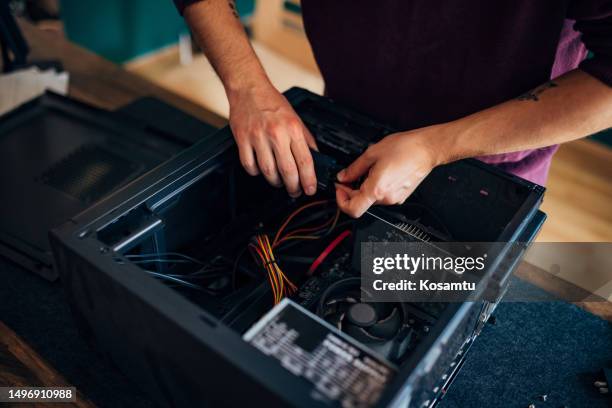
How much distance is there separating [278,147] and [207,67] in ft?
7.30

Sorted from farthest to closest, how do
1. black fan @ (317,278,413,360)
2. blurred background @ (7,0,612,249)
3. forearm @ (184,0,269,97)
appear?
blurred background @ (7,0,612,249)
forearm @ (184,0,269,97)
black fan @ (317,278,413,360)

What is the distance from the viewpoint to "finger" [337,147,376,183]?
692 millimetres

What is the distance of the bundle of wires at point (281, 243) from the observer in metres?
0.69

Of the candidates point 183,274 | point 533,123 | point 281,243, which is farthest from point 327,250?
point 533,123

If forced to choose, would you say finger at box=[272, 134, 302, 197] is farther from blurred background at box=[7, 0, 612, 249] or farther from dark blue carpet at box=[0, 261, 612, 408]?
blurred background at box=[7, 0, 612, 249]

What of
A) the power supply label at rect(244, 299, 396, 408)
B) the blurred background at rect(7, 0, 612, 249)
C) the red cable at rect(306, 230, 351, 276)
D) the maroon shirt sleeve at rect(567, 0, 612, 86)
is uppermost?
the maroon shirt sleeve at rect(567, 0, 612, 86)

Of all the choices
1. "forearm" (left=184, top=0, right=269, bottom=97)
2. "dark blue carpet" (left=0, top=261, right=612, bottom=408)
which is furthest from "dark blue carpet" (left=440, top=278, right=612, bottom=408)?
"forearm" (left=184, top=0, right=269, bottom=97)

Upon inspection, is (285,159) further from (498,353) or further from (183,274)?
(498,353)

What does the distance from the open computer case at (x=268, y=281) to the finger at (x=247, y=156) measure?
0.07 ft

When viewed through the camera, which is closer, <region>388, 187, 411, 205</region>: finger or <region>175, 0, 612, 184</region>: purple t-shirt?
<region>388, 187, 411, 205</region>: finger

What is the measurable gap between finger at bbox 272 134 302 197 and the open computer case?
1.5 inches

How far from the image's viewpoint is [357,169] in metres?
0.70

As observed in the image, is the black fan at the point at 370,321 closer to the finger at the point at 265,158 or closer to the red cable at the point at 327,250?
the red cable at the point at 327,250

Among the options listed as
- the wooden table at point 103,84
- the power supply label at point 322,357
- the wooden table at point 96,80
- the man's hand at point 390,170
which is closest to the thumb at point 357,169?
the man's hand at point 390,170
